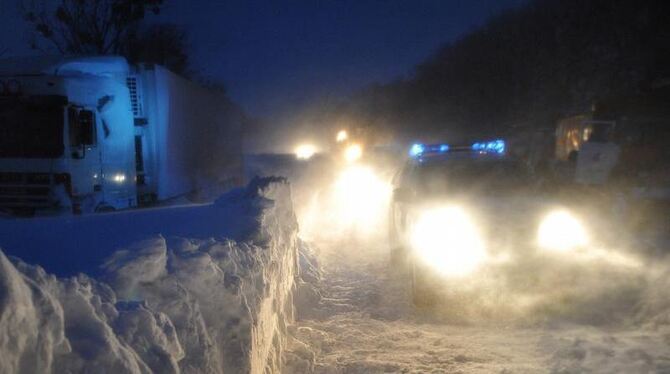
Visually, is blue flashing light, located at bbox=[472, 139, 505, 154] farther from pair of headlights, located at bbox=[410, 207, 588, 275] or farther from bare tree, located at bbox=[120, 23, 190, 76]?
bare tree, located at bbox=[120, 23, 190, 76]

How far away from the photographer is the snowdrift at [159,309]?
7.42 ft

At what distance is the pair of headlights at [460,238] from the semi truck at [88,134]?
759 cm

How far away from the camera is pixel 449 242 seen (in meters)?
6.79

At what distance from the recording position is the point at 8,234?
173 inches

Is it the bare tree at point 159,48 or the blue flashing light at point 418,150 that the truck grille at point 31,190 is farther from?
the bare tree at point 159,48

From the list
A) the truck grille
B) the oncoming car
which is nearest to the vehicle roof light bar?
the oncoming car

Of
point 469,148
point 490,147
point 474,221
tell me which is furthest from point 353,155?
point 474,221

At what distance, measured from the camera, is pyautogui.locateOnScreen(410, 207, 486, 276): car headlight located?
664 cm

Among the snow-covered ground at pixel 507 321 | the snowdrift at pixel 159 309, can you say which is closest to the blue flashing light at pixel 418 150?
the snow-covered ground at pixel 507 321

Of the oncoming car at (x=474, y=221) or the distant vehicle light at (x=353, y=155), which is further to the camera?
the distant vehicle light at (x=353, y=155)

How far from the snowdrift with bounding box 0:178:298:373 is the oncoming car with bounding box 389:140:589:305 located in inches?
87.2

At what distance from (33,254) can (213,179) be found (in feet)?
54.8

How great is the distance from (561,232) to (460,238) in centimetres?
134

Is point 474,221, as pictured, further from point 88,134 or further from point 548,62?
point 548,62
